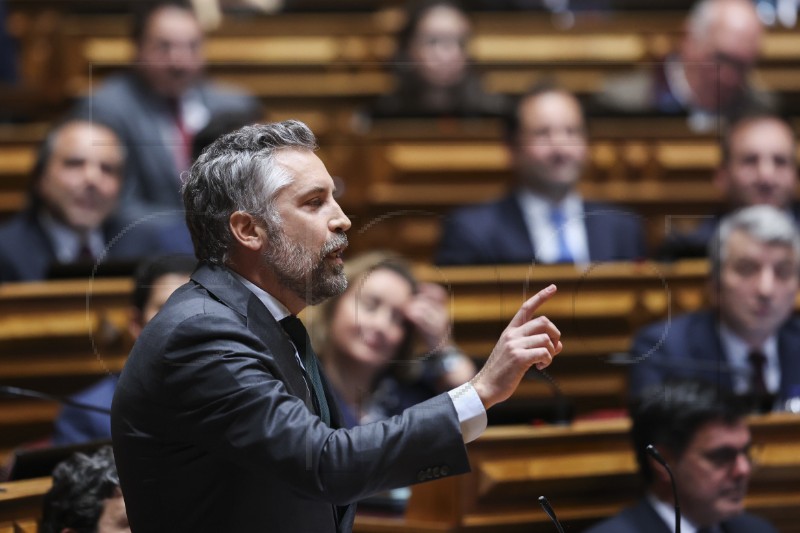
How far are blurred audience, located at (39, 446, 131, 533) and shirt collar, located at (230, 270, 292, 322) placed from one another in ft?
1.22

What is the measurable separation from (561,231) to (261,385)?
165 cm

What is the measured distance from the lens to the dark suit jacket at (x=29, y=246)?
8.00ft

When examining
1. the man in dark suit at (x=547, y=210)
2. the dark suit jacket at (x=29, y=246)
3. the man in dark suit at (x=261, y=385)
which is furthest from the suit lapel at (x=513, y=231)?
the man in dark suit at (x=261, y=385)

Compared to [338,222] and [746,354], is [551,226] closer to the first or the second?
[746,354]

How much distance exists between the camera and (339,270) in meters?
1.22

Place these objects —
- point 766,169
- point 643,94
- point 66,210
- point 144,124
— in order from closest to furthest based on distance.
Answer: point 66,210 → point 766,169 → point 144,124 → point 643,94

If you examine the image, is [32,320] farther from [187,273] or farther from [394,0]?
[394,0]

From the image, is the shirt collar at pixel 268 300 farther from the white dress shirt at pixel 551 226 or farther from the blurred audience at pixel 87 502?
the white dress shirt at pixel 551 226

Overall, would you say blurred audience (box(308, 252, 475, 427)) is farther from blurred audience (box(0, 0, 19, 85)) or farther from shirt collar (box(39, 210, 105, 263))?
blurred audience (box(0, 0, 19, 85))

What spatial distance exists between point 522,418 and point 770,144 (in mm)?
1047

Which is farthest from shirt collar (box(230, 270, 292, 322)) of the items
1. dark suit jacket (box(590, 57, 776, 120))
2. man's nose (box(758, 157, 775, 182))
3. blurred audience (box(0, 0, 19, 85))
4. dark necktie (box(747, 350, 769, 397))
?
blurred audience (box(0, 0, 19, 85))

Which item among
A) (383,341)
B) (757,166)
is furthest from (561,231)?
(383,341)

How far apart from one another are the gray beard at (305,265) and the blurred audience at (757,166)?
1.56 m

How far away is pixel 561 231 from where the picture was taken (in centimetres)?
269
